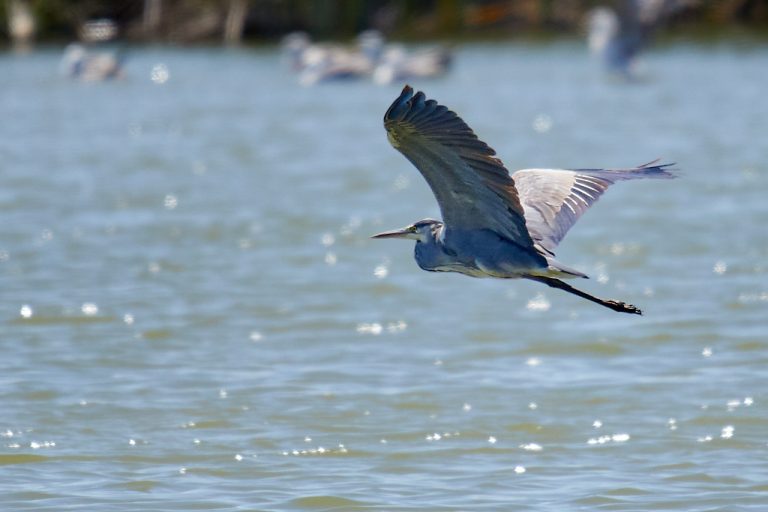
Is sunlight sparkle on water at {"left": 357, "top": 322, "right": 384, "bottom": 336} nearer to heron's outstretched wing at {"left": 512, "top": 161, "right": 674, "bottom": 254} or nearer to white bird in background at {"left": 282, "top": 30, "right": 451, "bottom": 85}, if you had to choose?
heron's outstretched wing at {"left": 512, "top": 161, "right": 674, "bottom": 254}

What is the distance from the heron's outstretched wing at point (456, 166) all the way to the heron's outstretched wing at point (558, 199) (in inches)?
12.8

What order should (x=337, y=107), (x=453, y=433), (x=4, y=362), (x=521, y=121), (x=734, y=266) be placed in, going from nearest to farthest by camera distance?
(x=453, y=433) → (x=4, y=362) → (x=734, y=266) → (x=521, y=121) → (x=337, y=107)

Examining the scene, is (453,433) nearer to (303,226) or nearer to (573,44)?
(303,226)

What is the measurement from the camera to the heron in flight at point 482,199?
5.09 m

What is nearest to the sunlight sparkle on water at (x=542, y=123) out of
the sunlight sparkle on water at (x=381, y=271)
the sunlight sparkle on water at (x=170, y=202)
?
the sunlight sparkle on water at (x=170, y=202)

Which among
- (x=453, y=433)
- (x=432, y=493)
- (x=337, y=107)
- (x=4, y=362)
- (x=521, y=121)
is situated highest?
(x=337, y=107)

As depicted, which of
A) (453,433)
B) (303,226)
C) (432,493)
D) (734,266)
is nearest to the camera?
(432,493)

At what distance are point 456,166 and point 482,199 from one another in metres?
0.28

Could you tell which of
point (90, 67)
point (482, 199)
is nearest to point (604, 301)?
point (482, 199)

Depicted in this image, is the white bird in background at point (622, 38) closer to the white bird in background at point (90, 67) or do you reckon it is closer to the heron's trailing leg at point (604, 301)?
the white bird in background at point (90, 67)

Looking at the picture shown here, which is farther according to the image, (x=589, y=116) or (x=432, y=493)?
(x=589, y=116)

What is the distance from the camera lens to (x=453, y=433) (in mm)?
6594

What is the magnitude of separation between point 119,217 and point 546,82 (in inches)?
482

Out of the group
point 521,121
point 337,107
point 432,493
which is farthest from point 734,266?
point 337,107
